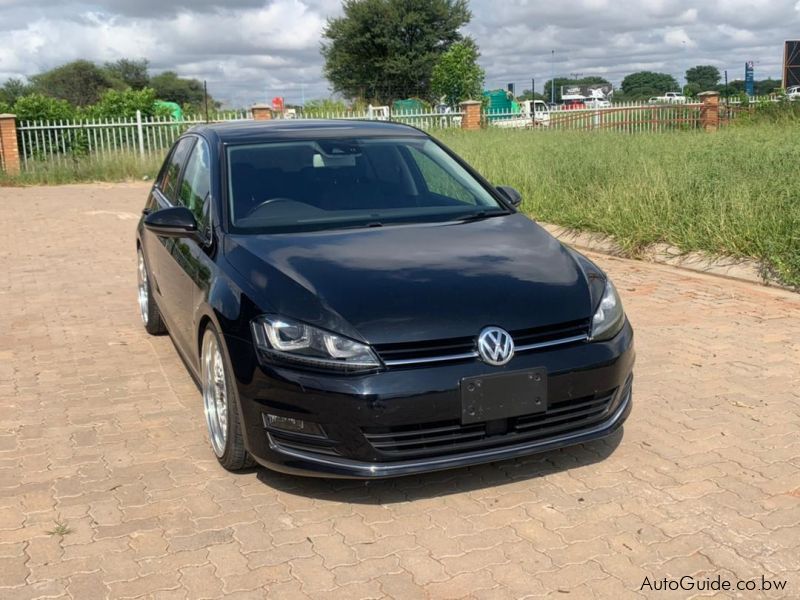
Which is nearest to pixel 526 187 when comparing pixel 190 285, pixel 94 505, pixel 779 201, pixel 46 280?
pixel 779 201

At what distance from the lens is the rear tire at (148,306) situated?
6555 mm

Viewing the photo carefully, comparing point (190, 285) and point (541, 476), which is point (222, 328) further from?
point (541, 476)

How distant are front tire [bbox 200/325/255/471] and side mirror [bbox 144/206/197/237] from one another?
62 centimetres

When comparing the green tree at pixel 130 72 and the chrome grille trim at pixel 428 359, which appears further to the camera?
the green tree at pixel 130 72

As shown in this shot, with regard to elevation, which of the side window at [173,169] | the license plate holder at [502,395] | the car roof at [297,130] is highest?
the car roof at [297,130]

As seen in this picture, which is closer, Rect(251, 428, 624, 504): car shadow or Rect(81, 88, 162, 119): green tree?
Rect(251, 428, 624, 504): car shadow

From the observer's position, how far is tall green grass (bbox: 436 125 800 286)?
8.18m

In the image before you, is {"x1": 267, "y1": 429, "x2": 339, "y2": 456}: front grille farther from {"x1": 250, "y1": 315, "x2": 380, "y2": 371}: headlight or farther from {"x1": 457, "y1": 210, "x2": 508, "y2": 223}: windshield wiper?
{"x1": 457, "y1": 210, "x2": 508, "y2": 223}: windshield wiper

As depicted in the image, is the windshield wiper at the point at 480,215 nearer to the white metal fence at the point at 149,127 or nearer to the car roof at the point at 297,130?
the car roof at the point at 297,130

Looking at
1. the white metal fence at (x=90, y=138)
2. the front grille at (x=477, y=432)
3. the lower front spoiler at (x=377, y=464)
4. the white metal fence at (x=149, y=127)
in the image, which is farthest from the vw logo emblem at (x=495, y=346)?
the white metal fence at (x=90, y=138)

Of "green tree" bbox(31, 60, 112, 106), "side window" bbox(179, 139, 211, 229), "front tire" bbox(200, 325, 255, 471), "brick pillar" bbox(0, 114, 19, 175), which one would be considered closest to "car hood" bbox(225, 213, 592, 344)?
"front tire" bbox(200, 325, 255, 471)

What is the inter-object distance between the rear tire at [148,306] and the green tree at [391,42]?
46200 mm

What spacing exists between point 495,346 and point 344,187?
1741 millimetres

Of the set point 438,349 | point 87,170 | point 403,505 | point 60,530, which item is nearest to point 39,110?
point 87,170
